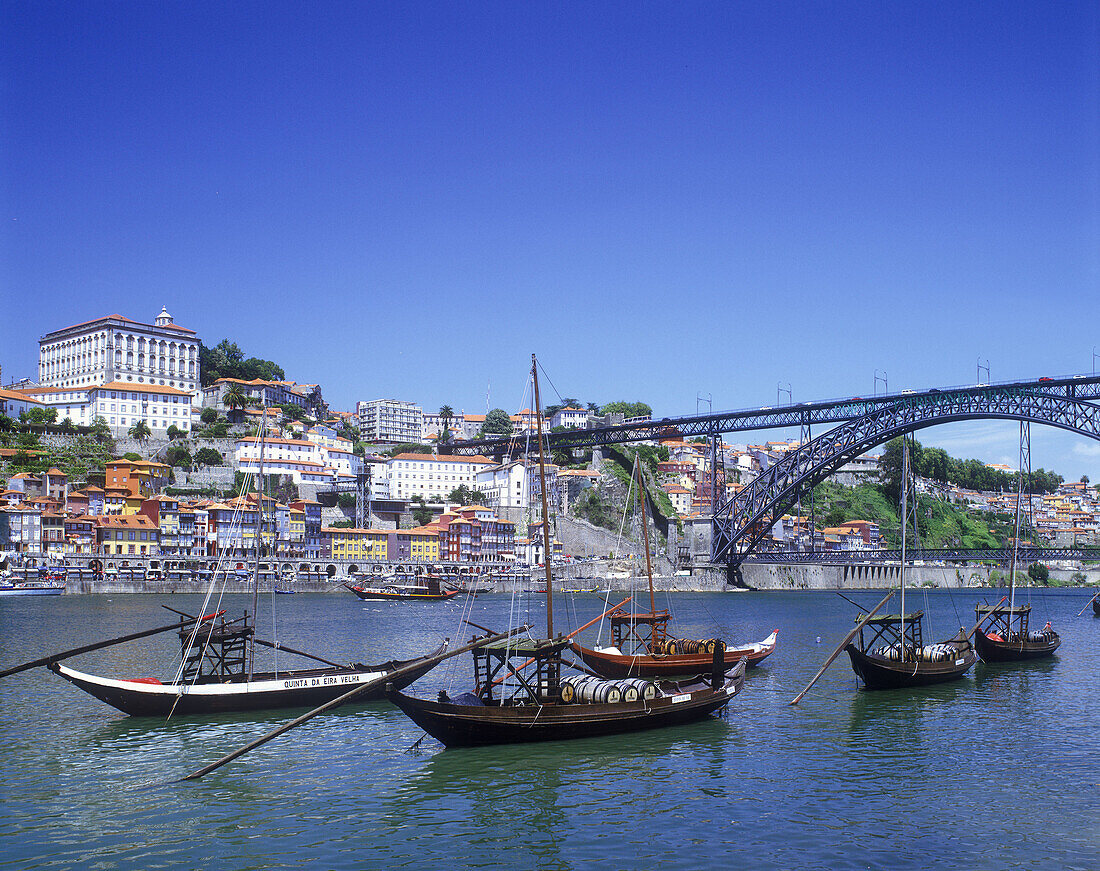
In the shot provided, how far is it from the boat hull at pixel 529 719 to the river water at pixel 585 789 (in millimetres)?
235

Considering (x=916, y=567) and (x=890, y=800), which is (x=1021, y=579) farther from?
(x=890, y=800)

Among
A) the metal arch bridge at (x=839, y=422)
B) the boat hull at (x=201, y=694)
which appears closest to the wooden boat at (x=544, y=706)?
the boat hull at (x=201, y=694)

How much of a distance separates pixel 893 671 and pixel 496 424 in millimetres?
100833

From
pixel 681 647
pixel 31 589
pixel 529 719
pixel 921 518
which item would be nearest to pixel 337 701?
pixel 529 719

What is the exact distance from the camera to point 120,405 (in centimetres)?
9156

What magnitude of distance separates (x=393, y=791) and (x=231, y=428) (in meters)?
85.9

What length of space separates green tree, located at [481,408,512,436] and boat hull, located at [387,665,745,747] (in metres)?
103

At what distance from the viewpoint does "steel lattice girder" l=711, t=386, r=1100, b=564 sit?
59312 millimetres

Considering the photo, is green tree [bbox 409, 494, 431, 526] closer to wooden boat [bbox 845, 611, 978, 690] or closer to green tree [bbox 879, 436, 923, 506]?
green tree [bbox 879, 436, 923, 506]

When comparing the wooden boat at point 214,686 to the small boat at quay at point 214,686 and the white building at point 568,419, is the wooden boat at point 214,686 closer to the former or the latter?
the small boat at quay at point 214,686

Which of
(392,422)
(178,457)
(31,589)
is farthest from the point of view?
(392,422)

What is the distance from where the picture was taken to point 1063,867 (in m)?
11.4

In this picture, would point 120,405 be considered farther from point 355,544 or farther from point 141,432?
point 355,544

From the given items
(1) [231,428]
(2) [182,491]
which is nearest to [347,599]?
(2) [182,491]
